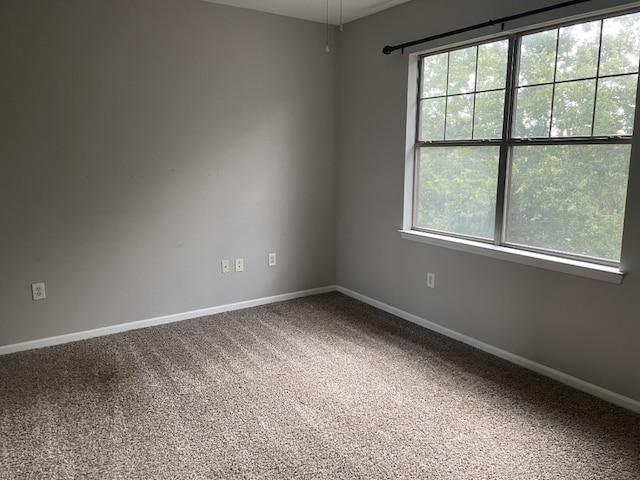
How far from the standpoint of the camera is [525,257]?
116 inches

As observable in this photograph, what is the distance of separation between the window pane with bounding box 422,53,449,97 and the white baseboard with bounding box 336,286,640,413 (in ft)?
5.70

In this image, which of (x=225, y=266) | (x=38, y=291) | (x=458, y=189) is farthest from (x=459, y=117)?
(x=38, y=291)

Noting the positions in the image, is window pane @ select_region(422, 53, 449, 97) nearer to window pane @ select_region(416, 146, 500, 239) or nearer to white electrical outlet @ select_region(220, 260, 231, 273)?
window pane @ select_region(416, 146, 500, 239)

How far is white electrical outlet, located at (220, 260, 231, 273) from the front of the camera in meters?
4.02

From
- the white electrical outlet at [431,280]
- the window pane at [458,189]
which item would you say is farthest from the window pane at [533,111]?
the white electrical outlet at [431,280]

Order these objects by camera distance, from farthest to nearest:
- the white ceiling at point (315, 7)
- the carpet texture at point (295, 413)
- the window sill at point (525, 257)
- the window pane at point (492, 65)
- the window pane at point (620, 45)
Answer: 1. the white ceiling at point (315, 7)
2. the window pane at point (492, 65)
3. the window sill at point (525, 257)
4. the window pane at point (620, 45)
5. the carpet texture at point (295, 413)

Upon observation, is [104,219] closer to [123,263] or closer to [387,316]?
[123,263]

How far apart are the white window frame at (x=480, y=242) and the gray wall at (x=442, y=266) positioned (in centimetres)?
5

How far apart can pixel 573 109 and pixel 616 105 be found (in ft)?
0.73

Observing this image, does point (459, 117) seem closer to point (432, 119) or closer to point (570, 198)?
point (432, 119)

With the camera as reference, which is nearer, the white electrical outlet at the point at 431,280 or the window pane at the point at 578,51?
the window pane at the point at 578,51

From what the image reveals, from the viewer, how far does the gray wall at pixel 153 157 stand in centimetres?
315

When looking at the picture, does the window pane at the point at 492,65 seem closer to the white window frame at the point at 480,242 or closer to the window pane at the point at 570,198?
the white window frame at the point at 480,242

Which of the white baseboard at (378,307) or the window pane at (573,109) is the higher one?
the window pane at (573,109)
